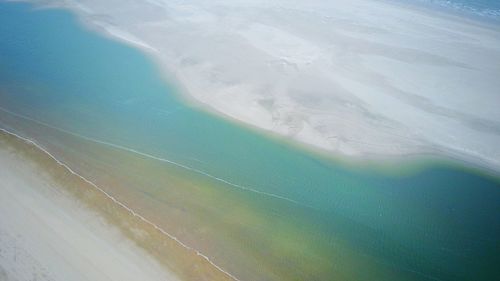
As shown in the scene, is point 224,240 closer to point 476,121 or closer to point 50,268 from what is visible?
point 50,268

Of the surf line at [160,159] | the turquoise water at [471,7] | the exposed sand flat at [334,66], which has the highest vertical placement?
the turquoise water at [471,7]

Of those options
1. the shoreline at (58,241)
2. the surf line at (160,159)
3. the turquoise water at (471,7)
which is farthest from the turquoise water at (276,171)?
the turquoise water at (471,7)

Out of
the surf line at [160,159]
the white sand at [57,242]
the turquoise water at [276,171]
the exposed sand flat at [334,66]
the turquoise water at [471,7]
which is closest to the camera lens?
the white sand at [57,242]

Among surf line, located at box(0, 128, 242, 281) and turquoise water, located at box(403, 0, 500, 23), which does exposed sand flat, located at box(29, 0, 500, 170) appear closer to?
turquoise water, located at box(403, 0, 500, 23)

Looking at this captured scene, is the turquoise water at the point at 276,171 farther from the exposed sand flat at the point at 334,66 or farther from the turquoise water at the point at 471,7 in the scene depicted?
the turquoise water at the point at 471,7

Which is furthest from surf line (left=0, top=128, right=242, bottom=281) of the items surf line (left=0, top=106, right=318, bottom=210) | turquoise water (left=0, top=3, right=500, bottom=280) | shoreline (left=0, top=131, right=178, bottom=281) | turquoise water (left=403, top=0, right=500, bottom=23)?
turquoise water (left=403, top=0, right=500, bottom=23)

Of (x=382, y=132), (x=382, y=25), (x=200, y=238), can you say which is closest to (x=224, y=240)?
(x=200, y=238)
